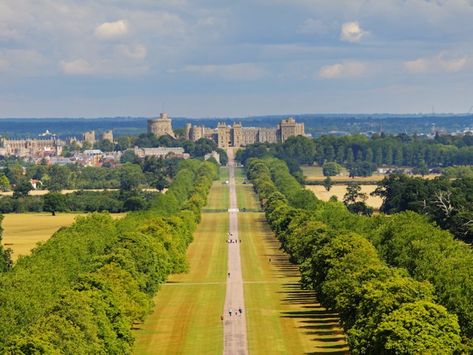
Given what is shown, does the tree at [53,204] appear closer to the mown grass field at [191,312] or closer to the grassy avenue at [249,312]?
the mown grass field at [191,312]

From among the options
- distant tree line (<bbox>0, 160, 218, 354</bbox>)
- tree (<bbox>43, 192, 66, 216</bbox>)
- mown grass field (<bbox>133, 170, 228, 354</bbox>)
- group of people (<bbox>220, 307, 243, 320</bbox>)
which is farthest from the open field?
group of people (<bbox>220, 307, 243, 320</bbox>)

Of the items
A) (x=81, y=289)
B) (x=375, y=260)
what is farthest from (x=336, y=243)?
(x=81, y=289)

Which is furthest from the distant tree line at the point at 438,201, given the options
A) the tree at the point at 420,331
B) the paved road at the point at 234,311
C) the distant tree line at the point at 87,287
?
the tree at the point at 420,331

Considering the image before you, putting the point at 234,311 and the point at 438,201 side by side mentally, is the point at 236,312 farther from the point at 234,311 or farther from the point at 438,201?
the point at 438,201

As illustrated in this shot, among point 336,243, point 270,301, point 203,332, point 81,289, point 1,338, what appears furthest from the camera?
point 270,301

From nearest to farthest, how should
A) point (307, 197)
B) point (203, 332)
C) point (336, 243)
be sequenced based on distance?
point (203, 332), point (336, 243), point (307, 197)

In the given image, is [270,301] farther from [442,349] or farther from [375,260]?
[442,349]
